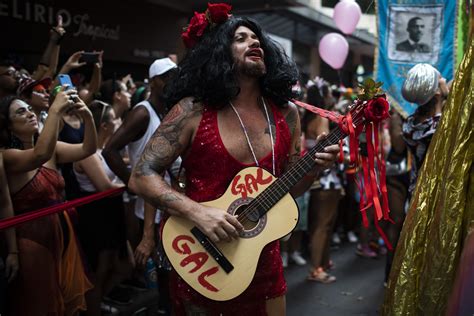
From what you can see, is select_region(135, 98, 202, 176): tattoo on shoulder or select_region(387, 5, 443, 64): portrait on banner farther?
select_region(387, 5, 443, 64): portrait on banner

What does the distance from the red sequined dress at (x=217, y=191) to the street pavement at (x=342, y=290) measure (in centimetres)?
223

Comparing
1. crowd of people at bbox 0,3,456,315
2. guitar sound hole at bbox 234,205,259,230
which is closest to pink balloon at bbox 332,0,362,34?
crowd of people at bbox 0,3,456,315

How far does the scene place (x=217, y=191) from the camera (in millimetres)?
2266

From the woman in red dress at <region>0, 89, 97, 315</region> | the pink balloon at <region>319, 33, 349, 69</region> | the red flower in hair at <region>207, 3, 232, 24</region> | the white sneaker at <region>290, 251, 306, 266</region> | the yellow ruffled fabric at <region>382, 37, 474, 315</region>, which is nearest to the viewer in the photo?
the yellow ruffled fabric at <region>382, 37, 474, 315</region>

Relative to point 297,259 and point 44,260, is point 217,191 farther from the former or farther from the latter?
point 297,259

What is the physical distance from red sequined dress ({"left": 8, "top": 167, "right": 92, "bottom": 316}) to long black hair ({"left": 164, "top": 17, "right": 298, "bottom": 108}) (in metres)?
1.20

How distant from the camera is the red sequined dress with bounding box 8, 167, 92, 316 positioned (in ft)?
9.59

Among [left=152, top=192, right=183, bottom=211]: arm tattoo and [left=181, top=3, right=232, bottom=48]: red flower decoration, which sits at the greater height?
[left=181, top=3, right=232, bottom=48]: red flower decoration

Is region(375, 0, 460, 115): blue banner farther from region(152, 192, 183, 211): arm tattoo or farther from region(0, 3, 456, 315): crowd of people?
region(152, 192, 183, 211): arm tattoo

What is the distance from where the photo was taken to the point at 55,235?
317cm

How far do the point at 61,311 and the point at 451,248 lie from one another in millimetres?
2466

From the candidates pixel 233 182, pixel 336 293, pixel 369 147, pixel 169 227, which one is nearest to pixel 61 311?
pixel 169 227

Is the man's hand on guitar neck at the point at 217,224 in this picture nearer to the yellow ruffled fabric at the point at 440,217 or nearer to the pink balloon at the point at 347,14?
the yellow ruffled fabric at the point at 440,217

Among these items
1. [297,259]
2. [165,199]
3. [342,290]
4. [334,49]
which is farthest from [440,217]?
[334,49]
